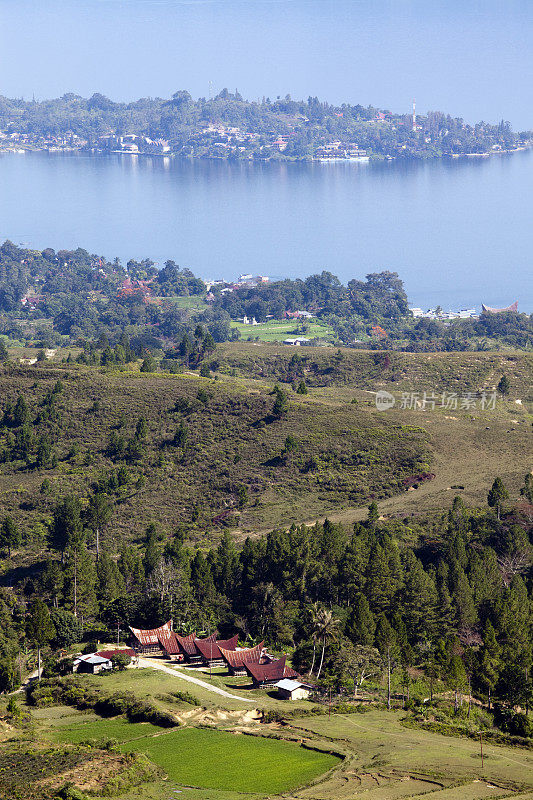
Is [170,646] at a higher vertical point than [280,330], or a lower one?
lower

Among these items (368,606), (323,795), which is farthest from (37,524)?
(323,795)

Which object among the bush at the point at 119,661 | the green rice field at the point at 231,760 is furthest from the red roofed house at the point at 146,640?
the green rice field at the point at 231,760

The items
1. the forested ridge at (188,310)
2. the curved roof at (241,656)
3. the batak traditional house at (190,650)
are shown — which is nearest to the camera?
the curved roof at (241,656)

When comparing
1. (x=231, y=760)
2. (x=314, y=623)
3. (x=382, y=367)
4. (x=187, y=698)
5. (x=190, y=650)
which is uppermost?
(x=382, y=367)

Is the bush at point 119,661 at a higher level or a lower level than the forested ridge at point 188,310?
lower

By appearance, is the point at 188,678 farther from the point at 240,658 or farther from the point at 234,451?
the point at 234,451

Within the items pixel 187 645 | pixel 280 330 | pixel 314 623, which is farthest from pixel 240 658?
pixel 280 330

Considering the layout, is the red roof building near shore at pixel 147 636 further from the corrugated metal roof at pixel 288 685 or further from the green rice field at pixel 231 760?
the green rice field at pixel 231 760
